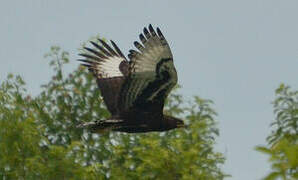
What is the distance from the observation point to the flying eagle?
10922mm

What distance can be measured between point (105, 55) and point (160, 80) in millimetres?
3024

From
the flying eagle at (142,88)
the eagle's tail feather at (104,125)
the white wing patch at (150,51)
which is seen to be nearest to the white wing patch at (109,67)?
the flying eagle at (142,88)

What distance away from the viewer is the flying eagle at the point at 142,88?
10.9 meters

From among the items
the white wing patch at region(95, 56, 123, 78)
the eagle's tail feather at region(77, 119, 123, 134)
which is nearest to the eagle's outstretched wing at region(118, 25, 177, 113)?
the eagle's tail feather at region(77, 119, 123, 134)

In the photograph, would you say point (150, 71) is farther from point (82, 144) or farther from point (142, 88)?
point (82, 144)

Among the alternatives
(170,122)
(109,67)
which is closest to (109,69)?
(109,67)

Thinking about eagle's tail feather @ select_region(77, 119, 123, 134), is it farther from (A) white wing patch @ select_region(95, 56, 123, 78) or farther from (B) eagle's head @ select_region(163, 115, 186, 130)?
(A) white wing patch @ select_region(95, 56, 123, 78)

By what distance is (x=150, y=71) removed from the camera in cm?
1112

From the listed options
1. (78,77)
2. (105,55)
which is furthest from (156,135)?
(78,77)

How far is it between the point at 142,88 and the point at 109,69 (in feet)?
6.75

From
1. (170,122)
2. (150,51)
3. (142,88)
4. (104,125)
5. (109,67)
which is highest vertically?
(109,67)

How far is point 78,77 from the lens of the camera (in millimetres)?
20344

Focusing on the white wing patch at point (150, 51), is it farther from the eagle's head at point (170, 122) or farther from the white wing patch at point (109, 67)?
the white wing patch at point (109, 67)

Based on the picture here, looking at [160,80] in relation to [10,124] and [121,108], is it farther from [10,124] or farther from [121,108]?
[10,124]
